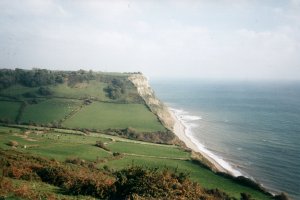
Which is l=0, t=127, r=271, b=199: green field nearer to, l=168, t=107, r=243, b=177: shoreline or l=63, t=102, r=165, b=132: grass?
l=168, t=107, r=243, b=177: shoreline

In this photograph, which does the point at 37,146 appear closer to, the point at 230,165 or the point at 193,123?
the point at 230,165

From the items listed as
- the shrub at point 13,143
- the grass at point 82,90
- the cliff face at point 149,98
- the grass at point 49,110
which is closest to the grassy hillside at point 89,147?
the grass at point 49,110

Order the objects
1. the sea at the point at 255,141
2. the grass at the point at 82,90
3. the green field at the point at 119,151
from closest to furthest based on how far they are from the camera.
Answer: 1. the green field at the point at 119,151
2. the sea at the point at 255,141
3. the grass at the point at 82,90

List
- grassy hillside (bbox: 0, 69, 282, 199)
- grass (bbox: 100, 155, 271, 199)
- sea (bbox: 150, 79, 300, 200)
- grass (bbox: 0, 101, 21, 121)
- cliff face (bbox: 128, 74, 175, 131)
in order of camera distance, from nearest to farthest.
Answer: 1. grassy hillside (bbox: 0, 69, 282, 199)
2. grass (bbox: 100, 155, 271, 199)
3. sea (bbox: 150, 79, 300, 200)
4. grass (bbox: 0, 101, 21, 121)
5. cliff face (bbox: 128, 74, 175, 131)

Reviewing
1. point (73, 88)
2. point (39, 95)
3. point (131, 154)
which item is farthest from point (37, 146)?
point (73, 88)

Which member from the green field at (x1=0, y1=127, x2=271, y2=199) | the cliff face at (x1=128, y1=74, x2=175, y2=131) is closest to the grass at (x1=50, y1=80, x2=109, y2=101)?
the cliff face at (x1=128, y1=74, x2=175, y2=131)

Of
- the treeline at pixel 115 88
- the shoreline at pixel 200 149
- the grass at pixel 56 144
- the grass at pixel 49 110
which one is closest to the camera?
the grass at pixel 56 144

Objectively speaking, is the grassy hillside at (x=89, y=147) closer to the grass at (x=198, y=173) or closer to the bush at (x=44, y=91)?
the bush at (x=44, y=91)

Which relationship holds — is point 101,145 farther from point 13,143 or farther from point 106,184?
point 106,184

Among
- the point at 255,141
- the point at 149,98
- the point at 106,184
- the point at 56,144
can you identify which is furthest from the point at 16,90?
the point at 106,184
